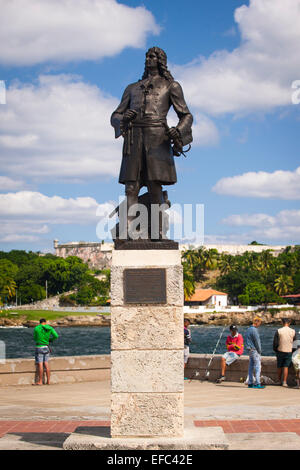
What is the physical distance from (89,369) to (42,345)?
1.91m

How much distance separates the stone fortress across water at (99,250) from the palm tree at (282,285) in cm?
3854

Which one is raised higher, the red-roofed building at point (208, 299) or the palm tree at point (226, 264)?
the palm tree at point (226, 264)

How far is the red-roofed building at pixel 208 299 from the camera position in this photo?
352ft

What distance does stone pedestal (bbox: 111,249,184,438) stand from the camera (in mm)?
6414

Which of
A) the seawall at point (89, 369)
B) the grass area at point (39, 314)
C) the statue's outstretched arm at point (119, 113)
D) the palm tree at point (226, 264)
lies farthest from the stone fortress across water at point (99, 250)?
the statue's outstretched arm at point (119, 113)

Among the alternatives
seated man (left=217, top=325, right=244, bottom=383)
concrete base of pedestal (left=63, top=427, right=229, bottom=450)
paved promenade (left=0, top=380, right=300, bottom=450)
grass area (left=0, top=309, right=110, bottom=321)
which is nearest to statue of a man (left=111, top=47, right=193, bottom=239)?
concrete base of pedestal (left=63, top=427, right=229, bottom=450)

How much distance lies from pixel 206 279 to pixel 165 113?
121 metres

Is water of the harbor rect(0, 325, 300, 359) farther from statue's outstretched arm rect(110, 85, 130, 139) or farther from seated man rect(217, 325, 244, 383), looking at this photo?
statue's outstretched arm rect(110, 85, 130, 139)

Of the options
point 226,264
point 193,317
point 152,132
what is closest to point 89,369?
point 152,132

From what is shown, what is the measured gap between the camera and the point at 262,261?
397ft

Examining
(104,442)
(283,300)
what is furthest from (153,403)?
(283,300)

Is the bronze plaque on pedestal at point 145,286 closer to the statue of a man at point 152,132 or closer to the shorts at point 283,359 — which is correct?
the statue of a man at point 152,132

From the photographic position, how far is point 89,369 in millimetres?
14117
